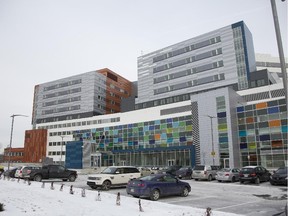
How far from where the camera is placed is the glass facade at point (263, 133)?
46531mm

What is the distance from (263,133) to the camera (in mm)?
48781

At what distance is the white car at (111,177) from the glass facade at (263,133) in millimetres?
31698

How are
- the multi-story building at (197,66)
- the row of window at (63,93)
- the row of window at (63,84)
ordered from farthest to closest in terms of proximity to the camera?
the row of window at (63,84), the row of window at (63,93), the multi-story building at (197,66)

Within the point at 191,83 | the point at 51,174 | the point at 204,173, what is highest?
the point at 191,83

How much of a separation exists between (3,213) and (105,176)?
1135cm

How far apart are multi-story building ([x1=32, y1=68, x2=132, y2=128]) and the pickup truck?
59752mm

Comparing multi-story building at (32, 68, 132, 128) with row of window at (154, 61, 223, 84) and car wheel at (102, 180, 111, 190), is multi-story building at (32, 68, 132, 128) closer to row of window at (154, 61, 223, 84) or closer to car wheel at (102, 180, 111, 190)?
row of window at (154, 61, 223, 84)

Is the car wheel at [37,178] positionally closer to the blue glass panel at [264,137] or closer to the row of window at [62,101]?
the blue glass panel at [264,137]

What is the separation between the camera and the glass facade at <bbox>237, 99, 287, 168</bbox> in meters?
46.5

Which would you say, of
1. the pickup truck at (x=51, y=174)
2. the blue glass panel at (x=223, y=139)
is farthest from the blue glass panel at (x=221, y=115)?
the pickup truck at (x=51, y=174)

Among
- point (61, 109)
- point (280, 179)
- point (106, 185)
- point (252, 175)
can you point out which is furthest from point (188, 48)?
point (106, 185)

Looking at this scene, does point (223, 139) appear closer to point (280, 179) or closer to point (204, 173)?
point (204, 173)

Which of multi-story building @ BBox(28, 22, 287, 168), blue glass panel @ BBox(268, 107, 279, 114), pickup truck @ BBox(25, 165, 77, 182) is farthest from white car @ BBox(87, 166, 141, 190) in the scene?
blue glass panel @ BBox(268, 107, 279, 114)

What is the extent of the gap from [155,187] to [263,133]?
129 feet
